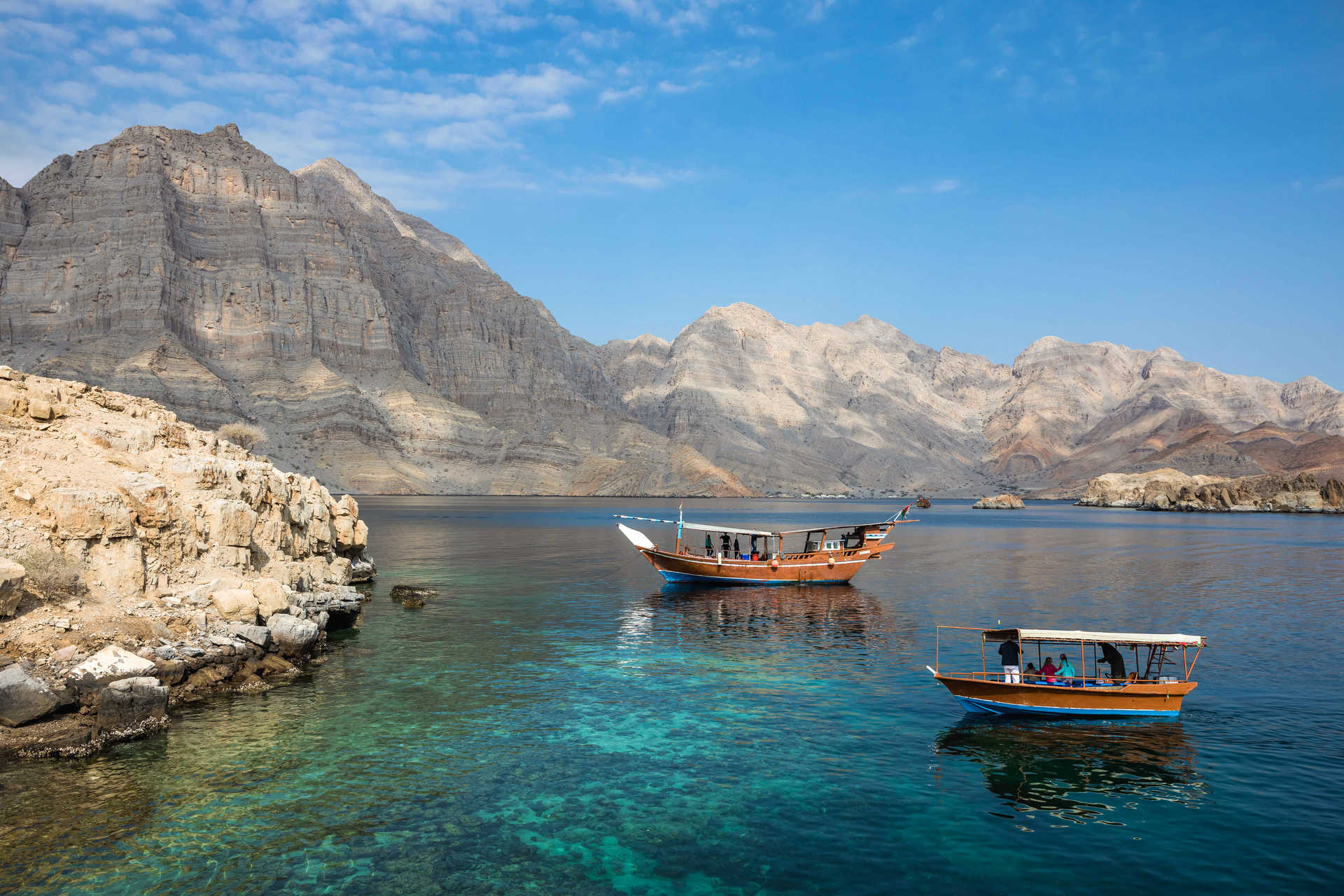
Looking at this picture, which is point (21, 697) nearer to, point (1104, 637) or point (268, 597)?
point (268, 597)

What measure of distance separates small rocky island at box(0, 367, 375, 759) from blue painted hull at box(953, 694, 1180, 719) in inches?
973

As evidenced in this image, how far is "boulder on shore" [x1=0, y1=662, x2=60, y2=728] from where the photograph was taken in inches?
853

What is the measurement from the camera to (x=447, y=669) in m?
32.5

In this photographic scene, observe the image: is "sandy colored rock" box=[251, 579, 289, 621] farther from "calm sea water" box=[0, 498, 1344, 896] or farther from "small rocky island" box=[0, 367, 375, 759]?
"calm sea water" box=[0, 498, 1344, 896]

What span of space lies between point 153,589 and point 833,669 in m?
25.6

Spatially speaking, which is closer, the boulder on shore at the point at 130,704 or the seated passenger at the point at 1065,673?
the boulder on shore at the point at 130,704

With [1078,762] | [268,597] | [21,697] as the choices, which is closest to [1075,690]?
[1078,762]

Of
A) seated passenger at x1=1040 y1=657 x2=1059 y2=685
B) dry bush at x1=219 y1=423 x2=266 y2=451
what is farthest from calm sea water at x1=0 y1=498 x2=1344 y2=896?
dry bush at x1=219 y1=423 x2=266 y2=451

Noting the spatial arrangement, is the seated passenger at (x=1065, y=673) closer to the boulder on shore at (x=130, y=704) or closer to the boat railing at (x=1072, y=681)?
the boat railing at (x=1072, y=681)

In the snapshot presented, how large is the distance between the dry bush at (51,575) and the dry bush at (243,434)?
502ft

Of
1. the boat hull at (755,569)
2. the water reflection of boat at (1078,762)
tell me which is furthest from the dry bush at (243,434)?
the water reflection of boat at (1078,762)

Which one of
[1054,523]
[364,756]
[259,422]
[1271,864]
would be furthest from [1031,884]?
[259,422]

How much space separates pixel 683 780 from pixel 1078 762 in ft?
36.5

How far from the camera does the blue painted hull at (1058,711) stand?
26000 mm
